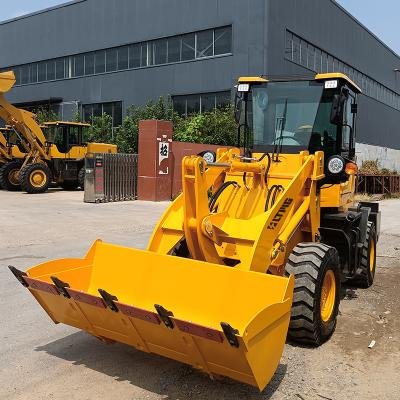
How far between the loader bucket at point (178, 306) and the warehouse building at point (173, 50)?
23.3 metres

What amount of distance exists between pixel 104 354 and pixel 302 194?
8.41ft

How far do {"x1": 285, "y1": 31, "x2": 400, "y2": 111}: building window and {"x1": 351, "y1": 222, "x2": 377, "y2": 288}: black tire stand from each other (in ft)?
74.1

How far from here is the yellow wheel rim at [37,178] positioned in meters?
21.3

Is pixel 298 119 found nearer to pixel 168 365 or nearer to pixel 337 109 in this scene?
pixel 337 109

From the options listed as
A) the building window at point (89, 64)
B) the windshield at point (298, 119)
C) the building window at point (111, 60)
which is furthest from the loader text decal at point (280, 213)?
the building window at point (89, 64)

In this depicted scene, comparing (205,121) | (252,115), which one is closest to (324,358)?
(252,115)

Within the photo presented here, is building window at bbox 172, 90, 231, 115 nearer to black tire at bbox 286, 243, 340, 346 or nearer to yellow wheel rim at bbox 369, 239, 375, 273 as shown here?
yellow wheel rim at bbox 369, 239, 375, 273

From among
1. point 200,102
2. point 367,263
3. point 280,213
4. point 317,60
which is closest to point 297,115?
point 280,213

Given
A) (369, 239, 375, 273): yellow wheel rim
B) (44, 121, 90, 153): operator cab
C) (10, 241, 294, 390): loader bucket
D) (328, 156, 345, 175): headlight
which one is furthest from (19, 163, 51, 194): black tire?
(328, 156, 345, 175): headlight

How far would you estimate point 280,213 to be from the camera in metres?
4.89

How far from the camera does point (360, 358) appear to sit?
464cm

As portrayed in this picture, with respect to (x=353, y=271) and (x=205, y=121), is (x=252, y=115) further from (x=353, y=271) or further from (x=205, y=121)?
(x=205, y=121)

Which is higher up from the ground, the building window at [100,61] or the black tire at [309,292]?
the building window at [100,61]

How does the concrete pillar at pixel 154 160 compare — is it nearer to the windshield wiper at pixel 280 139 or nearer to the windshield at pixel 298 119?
the windshield at pixel 298 119
